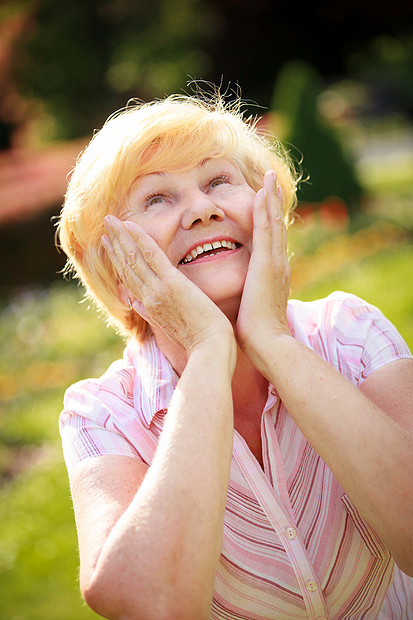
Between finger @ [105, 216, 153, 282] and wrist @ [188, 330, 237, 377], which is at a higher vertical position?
finger @ [105, 216, 153, 282]

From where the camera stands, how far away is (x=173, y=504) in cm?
167

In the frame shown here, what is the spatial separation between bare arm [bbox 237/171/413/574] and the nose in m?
0.16

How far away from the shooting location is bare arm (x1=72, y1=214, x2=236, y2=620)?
64.4 inches

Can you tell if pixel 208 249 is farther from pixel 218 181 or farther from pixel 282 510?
pixel 282 510

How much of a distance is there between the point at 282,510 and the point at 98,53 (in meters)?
22.4

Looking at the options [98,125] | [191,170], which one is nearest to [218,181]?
[191,170]

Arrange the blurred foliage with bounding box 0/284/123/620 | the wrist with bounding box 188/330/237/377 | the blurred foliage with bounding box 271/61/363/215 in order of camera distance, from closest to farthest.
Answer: the wrist with bounding box 188/330/237/377
the blurred foliage with bounding box 0/284/123/620
the blurred foliage with bounding box 271/61/363/215

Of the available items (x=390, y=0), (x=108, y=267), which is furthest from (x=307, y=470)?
(x=390, y=0)

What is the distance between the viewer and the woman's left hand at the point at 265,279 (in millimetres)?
2061

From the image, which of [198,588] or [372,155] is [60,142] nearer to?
[372,155]

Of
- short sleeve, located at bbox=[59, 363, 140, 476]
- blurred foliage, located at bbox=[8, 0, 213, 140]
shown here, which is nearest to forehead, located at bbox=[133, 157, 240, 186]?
short sleeve, located at bbox=[59, 363, 140, 476]

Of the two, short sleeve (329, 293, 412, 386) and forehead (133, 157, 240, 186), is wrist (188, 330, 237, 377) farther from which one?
forehead (133, 157, 240, 186)

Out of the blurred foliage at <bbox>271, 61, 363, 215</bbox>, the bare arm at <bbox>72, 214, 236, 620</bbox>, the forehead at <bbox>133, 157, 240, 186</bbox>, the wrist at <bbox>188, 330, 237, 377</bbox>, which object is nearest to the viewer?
the bare arm at <bbox>72, 214, 236, 620</bbox>

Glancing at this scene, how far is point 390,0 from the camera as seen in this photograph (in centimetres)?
2273
